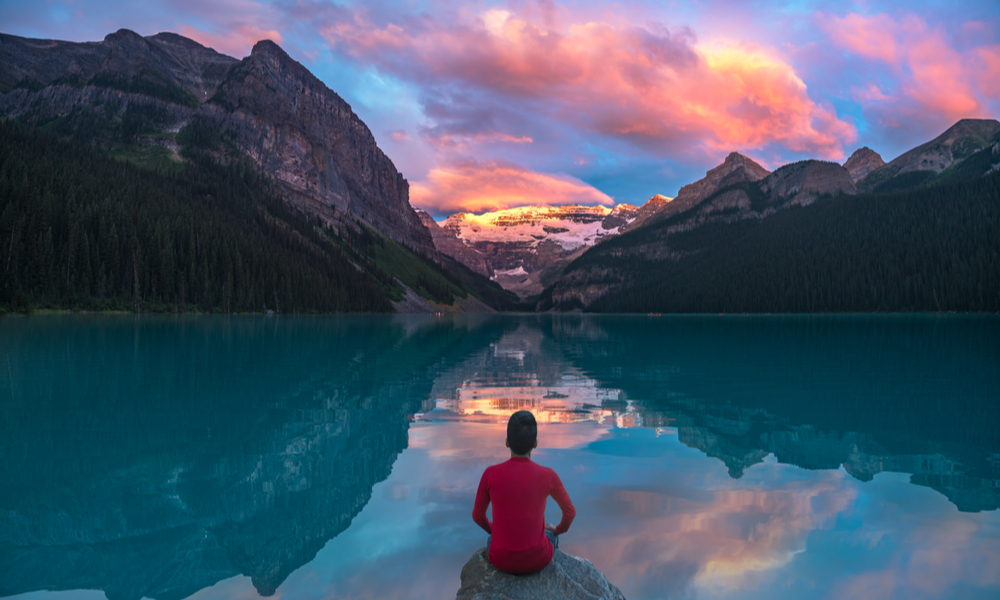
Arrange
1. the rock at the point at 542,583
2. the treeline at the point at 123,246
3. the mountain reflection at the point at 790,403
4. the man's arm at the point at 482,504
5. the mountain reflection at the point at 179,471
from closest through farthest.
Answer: the rock at the point at 542,583 → the man's arm at the point at 482,504 → the mountain reflection at the point at 179,471 → the mountain reflection at the point at 790,403 → the treeline at the point at 123,246

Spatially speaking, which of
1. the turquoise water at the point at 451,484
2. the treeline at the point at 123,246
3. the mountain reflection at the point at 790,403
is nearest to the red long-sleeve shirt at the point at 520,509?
the turquoise water at the point at 451,484

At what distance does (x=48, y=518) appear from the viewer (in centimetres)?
1023

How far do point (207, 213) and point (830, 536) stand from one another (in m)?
173

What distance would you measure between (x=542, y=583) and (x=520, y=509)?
3.17 ft

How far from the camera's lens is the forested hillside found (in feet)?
324

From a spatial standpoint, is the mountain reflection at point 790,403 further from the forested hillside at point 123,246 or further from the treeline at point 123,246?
the forested hillside at point 123,246

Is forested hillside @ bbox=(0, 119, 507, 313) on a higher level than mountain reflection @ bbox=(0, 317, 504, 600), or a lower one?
higher

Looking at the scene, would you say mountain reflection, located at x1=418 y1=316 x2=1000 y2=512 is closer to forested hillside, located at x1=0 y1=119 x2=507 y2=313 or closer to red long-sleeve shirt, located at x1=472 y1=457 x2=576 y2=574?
red long-sleeve shirt, located at x1=472 y1=457 x2=576 y2=574

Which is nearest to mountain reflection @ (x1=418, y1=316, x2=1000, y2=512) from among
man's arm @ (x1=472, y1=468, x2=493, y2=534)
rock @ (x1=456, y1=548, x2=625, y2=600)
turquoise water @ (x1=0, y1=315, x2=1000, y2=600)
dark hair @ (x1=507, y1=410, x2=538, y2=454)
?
turquoise water @ (x1=0, y1=315, x2=1000, y2=600)

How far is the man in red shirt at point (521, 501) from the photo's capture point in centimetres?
647

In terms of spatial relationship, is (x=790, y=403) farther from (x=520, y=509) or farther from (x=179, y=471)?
(x=179, y=471)

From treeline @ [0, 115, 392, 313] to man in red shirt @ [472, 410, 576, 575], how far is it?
11071 centimetres

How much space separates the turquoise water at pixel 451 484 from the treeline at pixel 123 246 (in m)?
91.2

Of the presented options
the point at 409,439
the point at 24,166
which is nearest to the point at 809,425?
the point at 409,439
